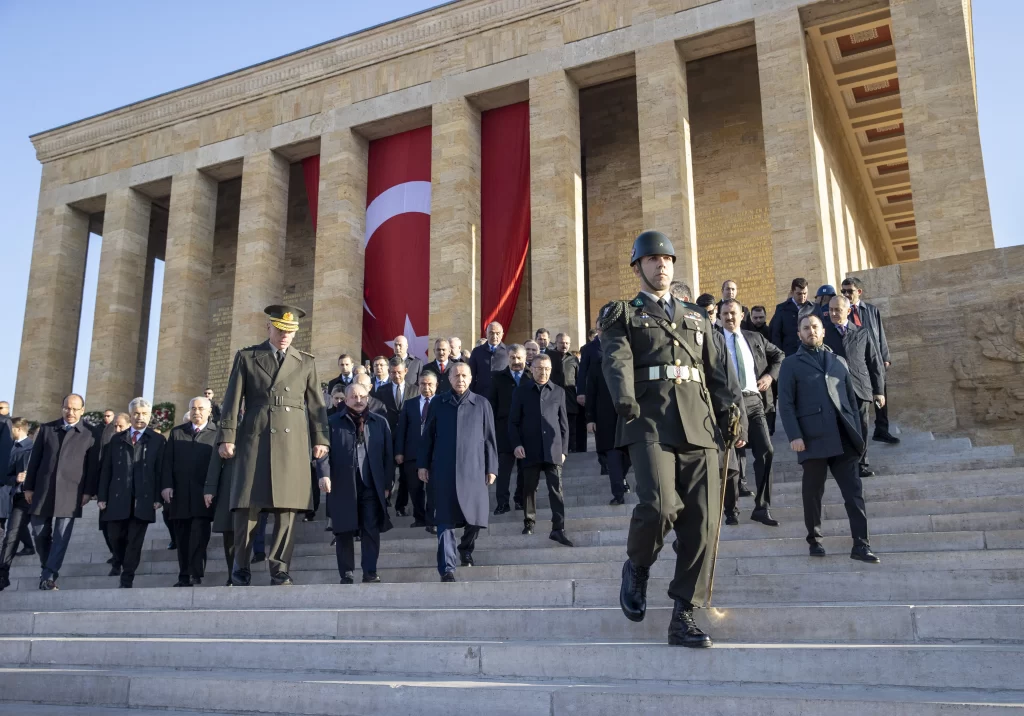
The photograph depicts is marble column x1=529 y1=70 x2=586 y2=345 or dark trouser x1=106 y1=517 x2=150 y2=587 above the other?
marble column x1=529 y1=70 x2=586 y2=345

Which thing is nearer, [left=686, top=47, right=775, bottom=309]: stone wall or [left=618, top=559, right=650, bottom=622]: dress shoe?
[left=618, top=559, right=650, bottom=622]: dress shoe

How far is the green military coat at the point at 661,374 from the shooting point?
4133mm

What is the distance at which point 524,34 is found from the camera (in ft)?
58.1

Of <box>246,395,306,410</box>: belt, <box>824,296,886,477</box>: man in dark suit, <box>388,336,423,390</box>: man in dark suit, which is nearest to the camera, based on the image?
<box>246,395,306,410</box>: belt

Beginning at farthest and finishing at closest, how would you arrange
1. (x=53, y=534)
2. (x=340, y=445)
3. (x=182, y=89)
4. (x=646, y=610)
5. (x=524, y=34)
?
(x=182, y=89)
(x=524, y=34)
(x=53, y=534)
(x=340, y=445)
(x=646, y=610)

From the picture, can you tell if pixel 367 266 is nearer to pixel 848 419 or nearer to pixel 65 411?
pixel 65 411

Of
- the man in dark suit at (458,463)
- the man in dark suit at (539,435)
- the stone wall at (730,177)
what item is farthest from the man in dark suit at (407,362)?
the stone wall at (730,177)

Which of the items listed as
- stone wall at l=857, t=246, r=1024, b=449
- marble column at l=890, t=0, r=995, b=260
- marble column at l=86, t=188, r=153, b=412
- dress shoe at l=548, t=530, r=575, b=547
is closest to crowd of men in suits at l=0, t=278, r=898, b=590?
dress shoe at l=548, t=530, r=575, b=547

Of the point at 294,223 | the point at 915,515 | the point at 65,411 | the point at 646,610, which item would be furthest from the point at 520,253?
the point at 646,610

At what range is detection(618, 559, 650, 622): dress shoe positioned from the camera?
13.4ft

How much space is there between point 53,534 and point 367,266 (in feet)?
37.7

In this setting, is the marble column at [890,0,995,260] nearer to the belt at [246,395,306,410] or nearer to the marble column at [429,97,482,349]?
the marble column at [429,97,482,349]

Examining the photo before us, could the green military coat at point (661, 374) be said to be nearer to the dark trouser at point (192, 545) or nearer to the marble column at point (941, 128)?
the dark trouser at point (192, 545)

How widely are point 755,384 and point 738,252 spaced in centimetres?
1126
